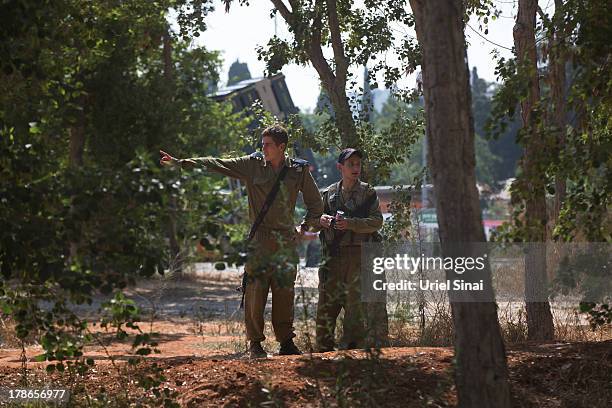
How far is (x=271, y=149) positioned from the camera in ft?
27.7

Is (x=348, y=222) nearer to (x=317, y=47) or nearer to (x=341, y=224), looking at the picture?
(x=341, y=224)

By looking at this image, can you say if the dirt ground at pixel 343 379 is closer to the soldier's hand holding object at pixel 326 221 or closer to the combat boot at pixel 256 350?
the combat boot at pixel 256 350

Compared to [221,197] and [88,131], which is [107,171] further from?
[88,131]

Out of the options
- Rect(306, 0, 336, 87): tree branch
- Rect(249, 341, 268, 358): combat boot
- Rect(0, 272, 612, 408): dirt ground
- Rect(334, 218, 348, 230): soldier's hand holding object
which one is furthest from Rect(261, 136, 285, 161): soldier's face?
Rect(306, 0, 336, 87): tree branch

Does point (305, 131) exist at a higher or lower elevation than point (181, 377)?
higher

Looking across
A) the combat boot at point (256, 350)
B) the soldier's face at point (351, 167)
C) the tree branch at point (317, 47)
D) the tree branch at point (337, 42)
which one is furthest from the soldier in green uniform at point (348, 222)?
the tree branch at point (317, 47)

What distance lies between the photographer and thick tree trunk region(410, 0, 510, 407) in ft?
17.1

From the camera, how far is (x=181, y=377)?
7.04 metres

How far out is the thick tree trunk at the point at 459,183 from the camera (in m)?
5.22

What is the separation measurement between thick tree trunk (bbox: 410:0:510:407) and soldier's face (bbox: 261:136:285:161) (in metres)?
3.21

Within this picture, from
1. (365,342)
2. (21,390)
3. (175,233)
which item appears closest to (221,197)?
(175,233)

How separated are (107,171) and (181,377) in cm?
238

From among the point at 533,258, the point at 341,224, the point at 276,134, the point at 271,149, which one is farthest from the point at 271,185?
the point at 533,258

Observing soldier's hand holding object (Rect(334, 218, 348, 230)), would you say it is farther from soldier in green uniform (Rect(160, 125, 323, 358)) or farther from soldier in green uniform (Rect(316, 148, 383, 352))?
soldier in green uniform (Rect(160, 125, 323, 358))
